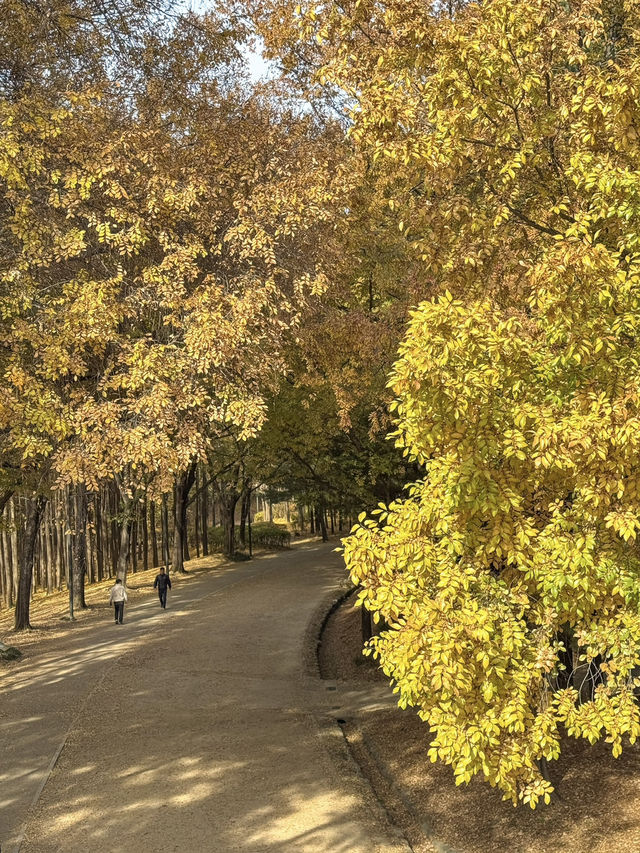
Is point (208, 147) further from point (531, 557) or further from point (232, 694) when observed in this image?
point (232, 694)

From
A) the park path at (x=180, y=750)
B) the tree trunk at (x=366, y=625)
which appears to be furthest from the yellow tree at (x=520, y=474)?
the tree trunk at (x=366, y=625)

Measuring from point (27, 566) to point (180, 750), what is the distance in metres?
13.3

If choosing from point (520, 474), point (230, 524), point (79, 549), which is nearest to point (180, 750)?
point (520, 474)

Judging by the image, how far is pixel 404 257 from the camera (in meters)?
15.8

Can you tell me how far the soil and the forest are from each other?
0.67 metres

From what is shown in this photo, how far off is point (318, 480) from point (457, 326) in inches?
545

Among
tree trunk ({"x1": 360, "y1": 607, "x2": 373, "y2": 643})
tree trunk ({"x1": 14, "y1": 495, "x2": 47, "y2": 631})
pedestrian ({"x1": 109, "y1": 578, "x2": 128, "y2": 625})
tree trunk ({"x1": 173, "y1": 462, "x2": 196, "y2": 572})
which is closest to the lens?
tree trunk ({"x1": 360, "y1": 607, "x2": 373, "y2": 643})

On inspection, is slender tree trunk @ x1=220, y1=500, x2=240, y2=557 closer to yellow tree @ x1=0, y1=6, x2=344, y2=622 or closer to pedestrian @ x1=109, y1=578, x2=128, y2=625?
pedestrian @ x1=109, y1=578, x2=128, y2=625

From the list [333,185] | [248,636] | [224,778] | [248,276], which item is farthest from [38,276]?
[248,636]

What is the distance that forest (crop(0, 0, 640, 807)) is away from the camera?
695cm

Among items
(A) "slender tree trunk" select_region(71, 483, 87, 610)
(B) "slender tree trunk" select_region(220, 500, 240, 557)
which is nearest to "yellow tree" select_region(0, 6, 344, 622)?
(A) "slender tree trunk" select_region(71, 483, 87, 610)

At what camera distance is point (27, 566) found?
2511 centimetres

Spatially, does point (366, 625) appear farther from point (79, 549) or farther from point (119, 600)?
point (79, 549)

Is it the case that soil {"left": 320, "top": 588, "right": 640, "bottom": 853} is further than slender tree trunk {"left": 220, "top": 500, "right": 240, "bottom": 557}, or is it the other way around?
slender tree trunk {"left": 220, "top": 500, "right": 240, "bottom": 557}
